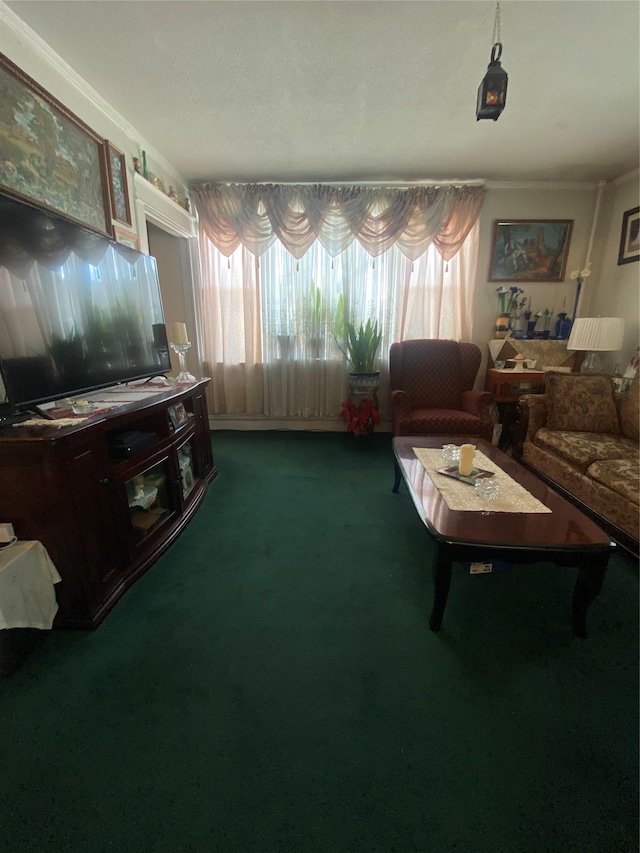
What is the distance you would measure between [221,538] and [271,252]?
287 cm

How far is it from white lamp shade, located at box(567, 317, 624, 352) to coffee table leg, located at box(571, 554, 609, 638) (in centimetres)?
236

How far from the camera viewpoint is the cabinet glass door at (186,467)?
2176 millimetres

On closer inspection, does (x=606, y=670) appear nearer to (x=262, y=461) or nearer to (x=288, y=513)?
(x=288, y=513)

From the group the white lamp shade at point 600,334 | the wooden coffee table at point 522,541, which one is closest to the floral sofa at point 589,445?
the white lamp shade at point 600,334

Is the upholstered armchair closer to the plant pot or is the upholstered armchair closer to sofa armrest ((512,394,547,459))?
the plant pot

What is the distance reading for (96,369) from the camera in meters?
1.69

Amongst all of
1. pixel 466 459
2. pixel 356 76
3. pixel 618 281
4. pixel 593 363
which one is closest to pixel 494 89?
pixel 356 76

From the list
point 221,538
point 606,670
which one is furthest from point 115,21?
point 606,670

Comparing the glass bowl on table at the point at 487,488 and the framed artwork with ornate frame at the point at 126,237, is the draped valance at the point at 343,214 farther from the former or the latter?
the glass bowl on table at the point at 487,488

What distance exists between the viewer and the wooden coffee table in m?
1.19

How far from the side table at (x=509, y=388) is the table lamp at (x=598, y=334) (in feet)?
1.30

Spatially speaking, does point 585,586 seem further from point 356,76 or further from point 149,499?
point 356,76

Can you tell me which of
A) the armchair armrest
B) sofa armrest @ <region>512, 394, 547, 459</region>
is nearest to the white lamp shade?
sofa armrest @ <region>512, 394, 547, 459</region>

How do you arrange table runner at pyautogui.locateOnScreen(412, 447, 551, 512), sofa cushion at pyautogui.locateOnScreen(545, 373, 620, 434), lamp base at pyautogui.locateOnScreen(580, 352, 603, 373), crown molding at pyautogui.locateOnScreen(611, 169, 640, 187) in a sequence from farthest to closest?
lamp base at pyautogui.locateOnScreen(580, 352, 603, 373)
crown molding at pyautogui.locateOnScreen(611, 169, 640, 187)
sofa cushion at pyautogui.locateOnScreen(545, 373, 620, 434)
table runner at pyautogui.locateOnScreen(412, 447, 551, 512)
